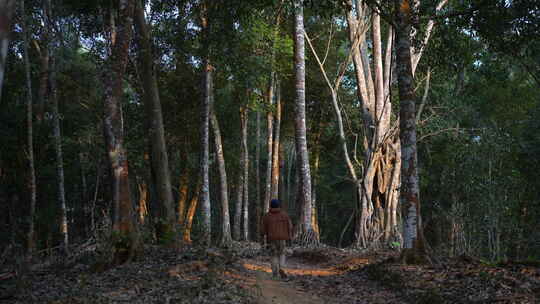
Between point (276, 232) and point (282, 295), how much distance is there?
8.99 feet

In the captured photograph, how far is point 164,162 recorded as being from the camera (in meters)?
14.3

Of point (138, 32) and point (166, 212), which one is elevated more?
point (138, 32)

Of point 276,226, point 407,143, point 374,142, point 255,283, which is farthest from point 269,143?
point 255,283

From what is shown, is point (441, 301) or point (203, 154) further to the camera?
point (203, 154)

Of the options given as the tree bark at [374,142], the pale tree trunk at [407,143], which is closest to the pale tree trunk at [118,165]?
the pale tree trunk at [407,143]

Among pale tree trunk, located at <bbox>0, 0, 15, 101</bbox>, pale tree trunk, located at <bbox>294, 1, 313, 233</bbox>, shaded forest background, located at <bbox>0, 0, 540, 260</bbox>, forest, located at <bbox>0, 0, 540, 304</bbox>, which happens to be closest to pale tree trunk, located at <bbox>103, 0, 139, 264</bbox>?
forest, located at <bbox>0, 0, 540, 304</bbox>

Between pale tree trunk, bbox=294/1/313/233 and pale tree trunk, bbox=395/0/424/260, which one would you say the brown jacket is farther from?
pale tree trunk, bbox=294/1/313/233

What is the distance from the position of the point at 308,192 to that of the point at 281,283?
816 cm

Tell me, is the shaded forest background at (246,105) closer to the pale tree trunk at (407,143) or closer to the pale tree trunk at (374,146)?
the pale tree trunk at (374,146)

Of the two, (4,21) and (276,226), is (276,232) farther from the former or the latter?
(4,21)

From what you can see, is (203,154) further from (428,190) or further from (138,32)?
(428,190)

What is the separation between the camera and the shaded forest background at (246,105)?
14547mm

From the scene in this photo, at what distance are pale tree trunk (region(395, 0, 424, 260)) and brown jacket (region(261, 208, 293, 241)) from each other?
8.66 ft

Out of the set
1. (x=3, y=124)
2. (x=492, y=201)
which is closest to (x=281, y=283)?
(x=492, y=201)
